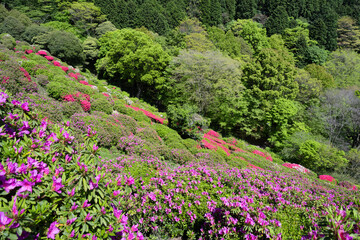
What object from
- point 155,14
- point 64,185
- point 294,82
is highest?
point 155,14

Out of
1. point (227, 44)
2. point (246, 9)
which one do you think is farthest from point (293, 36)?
point (227, 44)

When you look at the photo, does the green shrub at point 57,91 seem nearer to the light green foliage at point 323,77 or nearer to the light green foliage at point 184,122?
the light green foliage at point 184,122

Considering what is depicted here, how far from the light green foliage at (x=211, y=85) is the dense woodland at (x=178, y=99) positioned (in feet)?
0.41

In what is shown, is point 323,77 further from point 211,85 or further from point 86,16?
point 86,16

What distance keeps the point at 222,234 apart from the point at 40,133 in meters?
3.38

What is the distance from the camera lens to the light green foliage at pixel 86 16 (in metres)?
35.3

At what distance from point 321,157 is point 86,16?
41.3 metres

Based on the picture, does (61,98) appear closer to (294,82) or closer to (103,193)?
(103,193)

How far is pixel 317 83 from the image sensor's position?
964 inches

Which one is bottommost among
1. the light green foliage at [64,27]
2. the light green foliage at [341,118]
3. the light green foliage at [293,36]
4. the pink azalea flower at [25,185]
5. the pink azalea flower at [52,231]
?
the pink azalea flower at [52,231]

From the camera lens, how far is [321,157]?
656 inches

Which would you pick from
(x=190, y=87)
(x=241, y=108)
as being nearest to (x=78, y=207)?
(x=190, y=87)

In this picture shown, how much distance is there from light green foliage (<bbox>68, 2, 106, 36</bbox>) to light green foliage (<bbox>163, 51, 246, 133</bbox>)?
25084mm

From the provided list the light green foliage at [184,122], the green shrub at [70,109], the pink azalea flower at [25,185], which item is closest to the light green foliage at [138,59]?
the light green foliage at [184,122]
